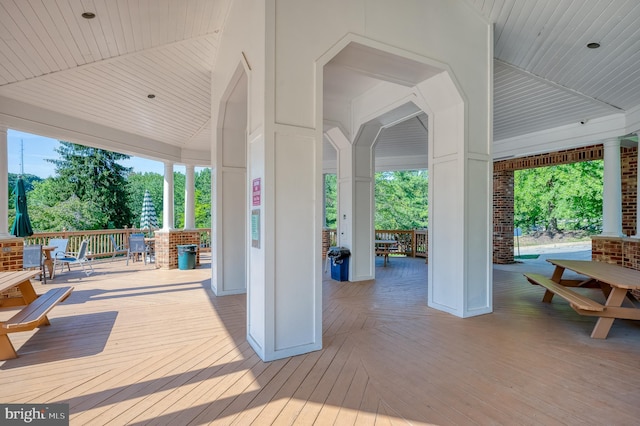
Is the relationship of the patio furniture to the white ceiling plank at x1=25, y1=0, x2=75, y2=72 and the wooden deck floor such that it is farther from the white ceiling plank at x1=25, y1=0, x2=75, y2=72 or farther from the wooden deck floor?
the white ceiling plank at x1=25, y1=0, x2=75, y2=72

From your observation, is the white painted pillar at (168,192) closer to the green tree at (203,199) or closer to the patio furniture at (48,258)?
the patio furniture at (48,258)

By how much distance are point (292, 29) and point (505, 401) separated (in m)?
3.82

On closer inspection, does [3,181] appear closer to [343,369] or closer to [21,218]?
[21,218]

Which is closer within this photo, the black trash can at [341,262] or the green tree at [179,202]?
the black trash can at [341,262]

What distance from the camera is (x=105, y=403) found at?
2.41 meters

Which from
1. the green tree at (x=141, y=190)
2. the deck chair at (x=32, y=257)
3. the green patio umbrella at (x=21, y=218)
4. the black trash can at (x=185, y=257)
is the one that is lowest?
the black trash can at (x=185, y=257)

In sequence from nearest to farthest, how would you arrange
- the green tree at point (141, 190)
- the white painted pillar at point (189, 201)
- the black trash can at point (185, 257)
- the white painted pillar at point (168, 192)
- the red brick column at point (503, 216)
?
the black trash can at point (185, 257), the white painted pillar at point (168, 192), the white painted pillar at point (189, 201), the red brick column at point (503, 216), the green tree at point (141, 190)

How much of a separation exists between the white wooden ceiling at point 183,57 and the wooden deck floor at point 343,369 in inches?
144

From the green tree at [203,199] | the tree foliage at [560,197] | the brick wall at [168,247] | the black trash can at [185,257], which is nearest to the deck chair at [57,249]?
the brick wall at [168,247]

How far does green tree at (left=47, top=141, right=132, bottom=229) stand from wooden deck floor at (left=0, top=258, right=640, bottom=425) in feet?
50.8

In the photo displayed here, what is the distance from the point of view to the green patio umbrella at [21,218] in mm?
6471

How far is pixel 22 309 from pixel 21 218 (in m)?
4.16

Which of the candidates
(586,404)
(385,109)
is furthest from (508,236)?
(586,404)

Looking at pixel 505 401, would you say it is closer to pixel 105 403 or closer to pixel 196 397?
pixel 196 397
